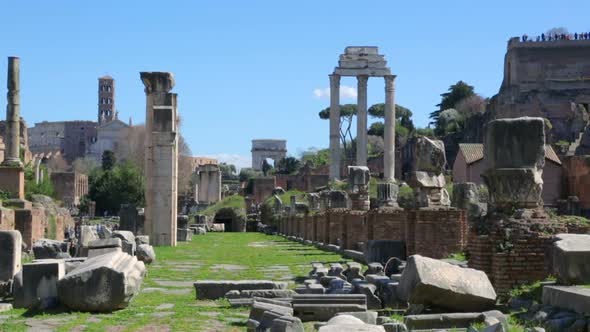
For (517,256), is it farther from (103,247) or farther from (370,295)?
(103,247)

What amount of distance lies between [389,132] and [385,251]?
4914 centimetres

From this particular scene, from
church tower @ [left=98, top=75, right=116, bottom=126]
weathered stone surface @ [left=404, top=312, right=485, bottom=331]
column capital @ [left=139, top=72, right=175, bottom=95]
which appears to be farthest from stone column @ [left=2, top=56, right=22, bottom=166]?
church tower @ [left=98, top=75, right=116, bottom=126]

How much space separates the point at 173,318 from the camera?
9.15 metres

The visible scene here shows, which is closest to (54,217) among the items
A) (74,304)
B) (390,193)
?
(390,193)

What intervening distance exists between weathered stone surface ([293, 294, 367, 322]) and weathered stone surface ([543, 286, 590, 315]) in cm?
188

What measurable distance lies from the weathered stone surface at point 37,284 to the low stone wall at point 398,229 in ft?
20.1

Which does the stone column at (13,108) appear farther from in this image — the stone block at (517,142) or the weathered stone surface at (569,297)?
the weathered stone surface at (569,297)

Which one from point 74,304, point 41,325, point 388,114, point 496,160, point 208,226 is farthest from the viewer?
point 388,114

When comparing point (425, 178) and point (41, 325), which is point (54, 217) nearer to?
point (425, 178)

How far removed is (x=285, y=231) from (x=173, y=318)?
32178mm

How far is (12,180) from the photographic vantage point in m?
23.9

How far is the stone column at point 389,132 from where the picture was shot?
206ft

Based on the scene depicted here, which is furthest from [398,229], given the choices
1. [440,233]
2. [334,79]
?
[334,79]

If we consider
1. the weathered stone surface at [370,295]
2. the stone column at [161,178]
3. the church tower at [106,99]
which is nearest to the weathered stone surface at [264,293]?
the weathered stone surface at [370,295]
